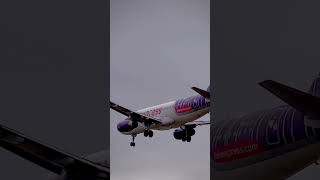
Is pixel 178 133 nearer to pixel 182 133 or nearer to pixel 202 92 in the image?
pixel 182 133

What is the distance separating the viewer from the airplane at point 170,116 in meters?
7.91

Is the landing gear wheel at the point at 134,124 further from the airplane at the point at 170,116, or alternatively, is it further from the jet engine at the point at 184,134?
the jet engine at the point at 184,134

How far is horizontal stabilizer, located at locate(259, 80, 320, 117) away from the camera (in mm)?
6729

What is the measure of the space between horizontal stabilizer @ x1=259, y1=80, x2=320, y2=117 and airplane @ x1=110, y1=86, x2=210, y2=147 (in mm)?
1119

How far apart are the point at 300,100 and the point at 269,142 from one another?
107 centimetres

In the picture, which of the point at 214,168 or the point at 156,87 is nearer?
the point at 156,87

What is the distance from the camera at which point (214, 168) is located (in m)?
8.42

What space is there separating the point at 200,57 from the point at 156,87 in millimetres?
650

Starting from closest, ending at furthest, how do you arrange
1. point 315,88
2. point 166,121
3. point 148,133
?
point 315,88
point 148,133
point 166,121
